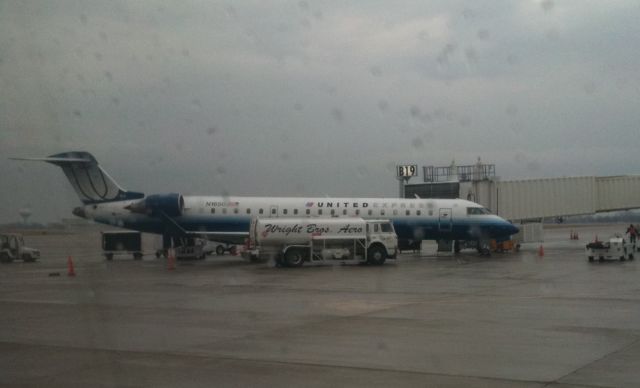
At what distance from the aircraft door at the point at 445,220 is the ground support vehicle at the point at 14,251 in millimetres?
23295

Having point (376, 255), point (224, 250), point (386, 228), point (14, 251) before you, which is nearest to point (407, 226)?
point (386, 228)

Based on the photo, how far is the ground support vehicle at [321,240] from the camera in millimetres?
33969

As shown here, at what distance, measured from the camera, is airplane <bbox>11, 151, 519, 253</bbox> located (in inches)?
1578

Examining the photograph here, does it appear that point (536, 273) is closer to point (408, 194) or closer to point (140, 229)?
point (140, 229)

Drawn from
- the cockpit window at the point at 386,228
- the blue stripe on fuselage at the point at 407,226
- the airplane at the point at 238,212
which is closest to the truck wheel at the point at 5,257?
the airplane at the point at 238,212

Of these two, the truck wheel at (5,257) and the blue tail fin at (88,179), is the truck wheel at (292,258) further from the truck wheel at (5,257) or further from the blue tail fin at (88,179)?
the truck wheel at (5,257)

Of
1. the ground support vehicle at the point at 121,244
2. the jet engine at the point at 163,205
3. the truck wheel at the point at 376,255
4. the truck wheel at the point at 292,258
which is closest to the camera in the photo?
the truck wheel at the point at 292,258

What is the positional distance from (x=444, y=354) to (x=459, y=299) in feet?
25.9

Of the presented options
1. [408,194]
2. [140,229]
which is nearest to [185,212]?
[140,229]

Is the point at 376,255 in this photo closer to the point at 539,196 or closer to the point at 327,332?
the point at 327,332

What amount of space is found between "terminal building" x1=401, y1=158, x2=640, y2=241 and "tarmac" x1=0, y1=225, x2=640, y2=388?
23700mm

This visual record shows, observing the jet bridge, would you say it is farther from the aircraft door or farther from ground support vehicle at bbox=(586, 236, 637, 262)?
ground support vehicle at bbox=(586, 236, 637, 262)

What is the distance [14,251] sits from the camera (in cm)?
4184

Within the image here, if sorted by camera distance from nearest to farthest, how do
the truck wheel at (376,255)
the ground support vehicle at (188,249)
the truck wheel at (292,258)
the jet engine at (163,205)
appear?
1. the truck wheel at (292,258)
2. the truck wheel at (376,255)
3. the jet engine at (163,205)
4. the ground support vehicle at (188,249)
